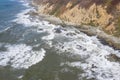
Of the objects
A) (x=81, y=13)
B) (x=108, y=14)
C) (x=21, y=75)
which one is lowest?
(x=21, y=75)

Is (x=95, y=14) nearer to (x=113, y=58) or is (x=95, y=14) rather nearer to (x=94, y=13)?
(x=94, y=13)

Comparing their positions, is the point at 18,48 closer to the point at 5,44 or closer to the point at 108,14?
the point at 5,44

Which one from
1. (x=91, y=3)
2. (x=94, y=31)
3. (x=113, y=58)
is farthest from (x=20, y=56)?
(x=91, y=3)

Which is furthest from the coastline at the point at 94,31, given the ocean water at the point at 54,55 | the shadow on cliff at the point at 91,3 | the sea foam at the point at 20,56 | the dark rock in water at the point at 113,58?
the sea foam at the point at 20,56

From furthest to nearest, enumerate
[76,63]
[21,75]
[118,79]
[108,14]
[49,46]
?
[108,14] → [49,46] → [76,63] → [21,75] → [118,79]

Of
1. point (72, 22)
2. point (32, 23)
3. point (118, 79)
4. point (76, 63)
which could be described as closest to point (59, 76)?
point (76, 63)
